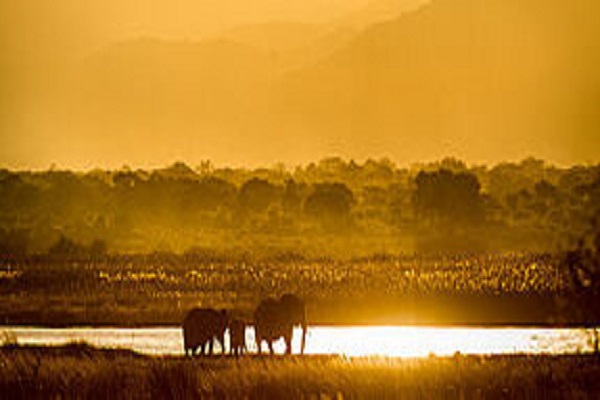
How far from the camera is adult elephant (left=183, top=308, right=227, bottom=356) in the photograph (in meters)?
40.5

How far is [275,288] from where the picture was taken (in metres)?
83.1

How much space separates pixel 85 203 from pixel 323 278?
113281mm

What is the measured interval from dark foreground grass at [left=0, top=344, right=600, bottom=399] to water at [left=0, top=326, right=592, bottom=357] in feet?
38.2

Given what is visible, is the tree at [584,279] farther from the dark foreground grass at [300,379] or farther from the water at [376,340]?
the water at [376,340]

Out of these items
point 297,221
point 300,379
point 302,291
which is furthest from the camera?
point 297,221

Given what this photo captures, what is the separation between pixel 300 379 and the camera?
92.7 ft

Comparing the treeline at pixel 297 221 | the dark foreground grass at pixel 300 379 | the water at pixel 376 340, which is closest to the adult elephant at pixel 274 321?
the water at pixel 376 340

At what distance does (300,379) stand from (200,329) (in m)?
12.6

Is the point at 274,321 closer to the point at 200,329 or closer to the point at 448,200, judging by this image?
the point at 200,329

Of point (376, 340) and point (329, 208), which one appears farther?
point (329, 208)

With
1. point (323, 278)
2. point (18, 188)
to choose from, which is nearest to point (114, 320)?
point (323, 278)

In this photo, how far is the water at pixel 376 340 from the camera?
46375mm

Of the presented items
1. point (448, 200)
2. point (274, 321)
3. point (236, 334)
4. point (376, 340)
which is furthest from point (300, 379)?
point (448, 200)

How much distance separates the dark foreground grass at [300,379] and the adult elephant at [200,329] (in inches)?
309
